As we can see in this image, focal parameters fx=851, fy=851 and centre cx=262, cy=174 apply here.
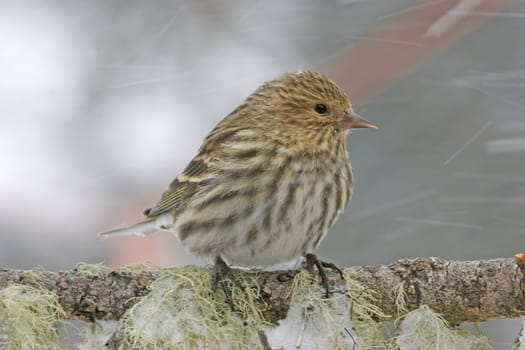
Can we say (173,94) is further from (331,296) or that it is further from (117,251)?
(331,296)

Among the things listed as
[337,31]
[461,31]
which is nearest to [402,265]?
[461,31]

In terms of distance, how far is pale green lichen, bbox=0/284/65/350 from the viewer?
8.85ft

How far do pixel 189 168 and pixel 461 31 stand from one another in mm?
1599

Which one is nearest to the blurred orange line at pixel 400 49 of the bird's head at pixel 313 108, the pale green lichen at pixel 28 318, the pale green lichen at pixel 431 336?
the bird's head at pixel 313 108

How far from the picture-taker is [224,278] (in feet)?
10.0

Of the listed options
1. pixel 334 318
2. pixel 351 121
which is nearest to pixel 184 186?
pixel 351 121

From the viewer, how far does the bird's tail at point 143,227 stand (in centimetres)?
394

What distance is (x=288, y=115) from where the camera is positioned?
3.69 m

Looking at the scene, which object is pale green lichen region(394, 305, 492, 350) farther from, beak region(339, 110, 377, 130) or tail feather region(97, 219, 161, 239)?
tail feather region(97, 219, 161, 239)

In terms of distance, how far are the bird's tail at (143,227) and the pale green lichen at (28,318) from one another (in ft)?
3.75

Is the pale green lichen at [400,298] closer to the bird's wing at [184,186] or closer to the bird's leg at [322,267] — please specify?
the bird's leg at [322,267]

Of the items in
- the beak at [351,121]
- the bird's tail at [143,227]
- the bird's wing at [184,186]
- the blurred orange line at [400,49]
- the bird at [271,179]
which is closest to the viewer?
the bird at [271,179]

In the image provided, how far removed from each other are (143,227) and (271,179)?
0.86 meters

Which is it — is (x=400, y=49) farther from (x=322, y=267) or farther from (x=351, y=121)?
(x=322, y=267)
